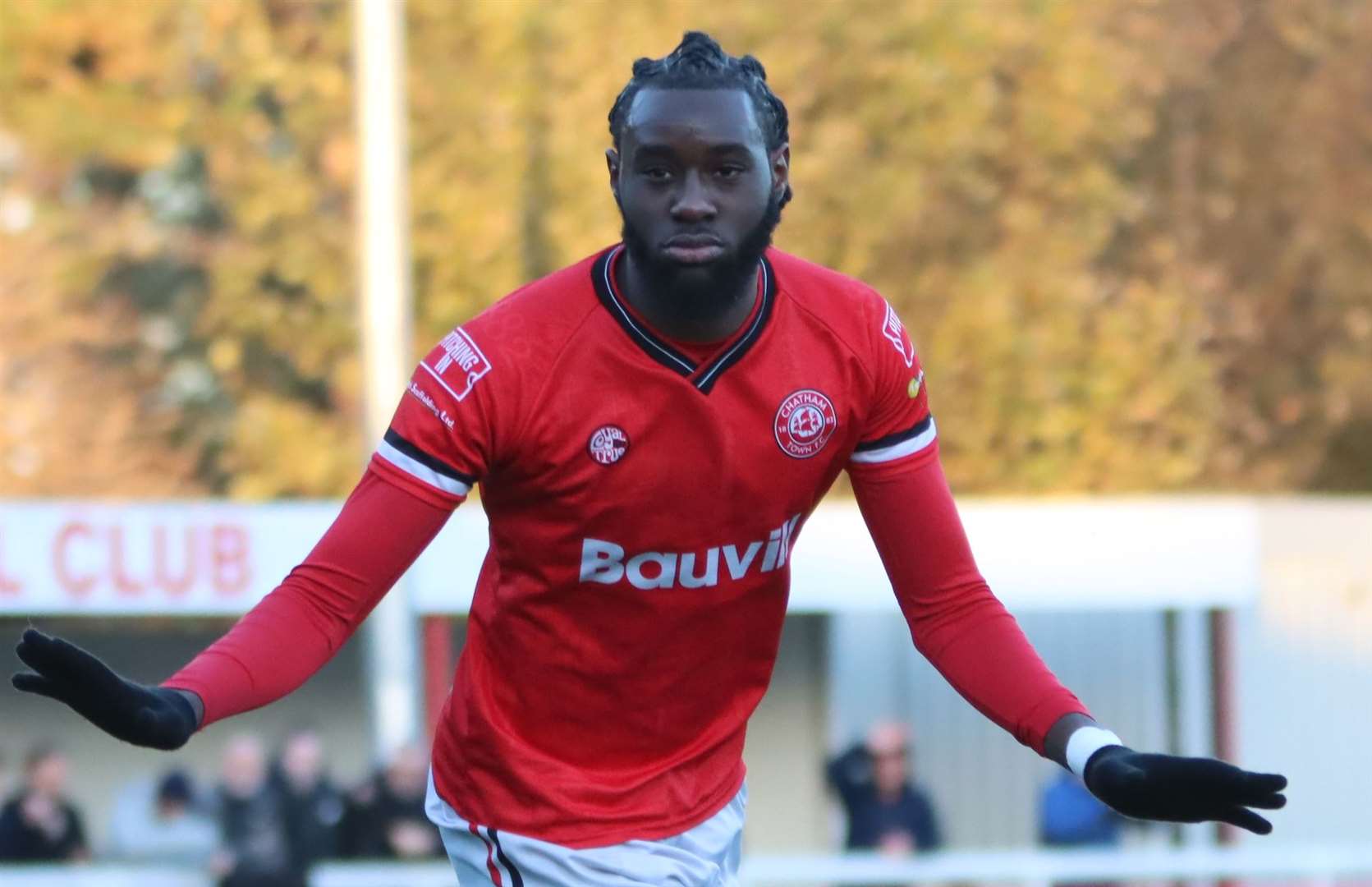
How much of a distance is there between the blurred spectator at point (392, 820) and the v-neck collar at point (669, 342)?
599 cm

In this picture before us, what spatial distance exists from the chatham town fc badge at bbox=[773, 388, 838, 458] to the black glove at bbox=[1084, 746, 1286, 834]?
796 millimetres

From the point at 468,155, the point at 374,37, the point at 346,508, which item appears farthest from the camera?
the point at 468,155

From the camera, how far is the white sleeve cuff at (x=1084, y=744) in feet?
12.2

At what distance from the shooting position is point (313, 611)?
12.4 ft

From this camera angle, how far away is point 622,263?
3982 millimetres

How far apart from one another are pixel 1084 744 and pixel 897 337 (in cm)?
84

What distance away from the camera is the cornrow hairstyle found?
12.4 feet

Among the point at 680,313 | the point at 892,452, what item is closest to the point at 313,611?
the point at 680,313

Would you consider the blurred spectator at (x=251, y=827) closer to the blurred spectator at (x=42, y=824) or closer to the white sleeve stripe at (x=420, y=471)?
the blurred spectator at (x=42, y=824)

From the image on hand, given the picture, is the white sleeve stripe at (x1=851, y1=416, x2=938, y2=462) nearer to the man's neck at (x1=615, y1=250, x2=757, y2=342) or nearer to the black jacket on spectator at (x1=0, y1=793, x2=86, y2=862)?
the man's neck at (x1=615, y1=250, x2=757, y2=342)

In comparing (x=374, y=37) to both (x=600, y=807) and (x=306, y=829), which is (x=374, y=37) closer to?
(x=306, y=829)

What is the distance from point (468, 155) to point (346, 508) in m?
14.9

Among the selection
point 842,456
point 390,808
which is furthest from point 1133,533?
point 842,456

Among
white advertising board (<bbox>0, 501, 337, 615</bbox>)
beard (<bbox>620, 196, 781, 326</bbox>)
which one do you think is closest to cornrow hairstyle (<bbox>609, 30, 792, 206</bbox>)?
beard (<bbox>620, 196, 781, 326</bbox>)
